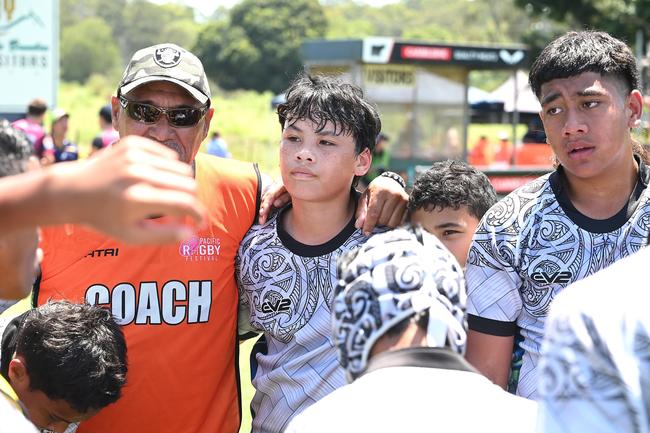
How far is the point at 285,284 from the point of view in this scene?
11.5 feet

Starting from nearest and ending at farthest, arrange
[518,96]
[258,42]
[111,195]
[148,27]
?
1. [111,195]
2. [518,96]
3. [258,42]
4. [148,27]

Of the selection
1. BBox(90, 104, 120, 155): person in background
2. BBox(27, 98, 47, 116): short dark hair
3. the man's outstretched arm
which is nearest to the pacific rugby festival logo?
the man's outstretched arm

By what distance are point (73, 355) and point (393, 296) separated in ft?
5.25

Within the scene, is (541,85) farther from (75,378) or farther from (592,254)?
(75,378)

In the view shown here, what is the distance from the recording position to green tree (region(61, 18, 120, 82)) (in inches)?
3482

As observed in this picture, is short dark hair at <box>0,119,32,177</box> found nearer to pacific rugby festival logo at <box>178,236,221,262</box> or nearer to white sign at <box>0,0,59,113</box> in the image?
pacific rugby festival logo at <box>178,236,221,262</box>

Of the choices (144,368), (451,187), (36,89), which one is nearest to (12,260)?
(144,368)

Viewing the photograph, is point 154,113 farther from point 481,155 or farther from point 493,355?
point 481,155

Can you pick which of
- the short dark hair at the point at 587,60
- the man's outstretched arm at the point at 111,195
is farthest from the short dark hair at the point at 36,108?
the man's outstretched arm at the point at 111,195

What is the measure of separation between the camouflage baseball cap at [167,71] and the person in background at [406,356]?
5.88 feet

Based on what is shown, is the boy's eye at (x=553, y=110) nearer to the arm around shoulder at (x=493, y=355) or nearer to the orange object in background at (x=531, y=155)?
the arm around shoulder at (x=493, y=355)

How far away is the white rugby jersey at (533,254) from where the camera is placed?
3.08 metres

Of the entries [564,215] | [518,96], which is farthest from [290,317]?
[518,96]

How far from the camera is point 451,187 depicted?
3.90 m
